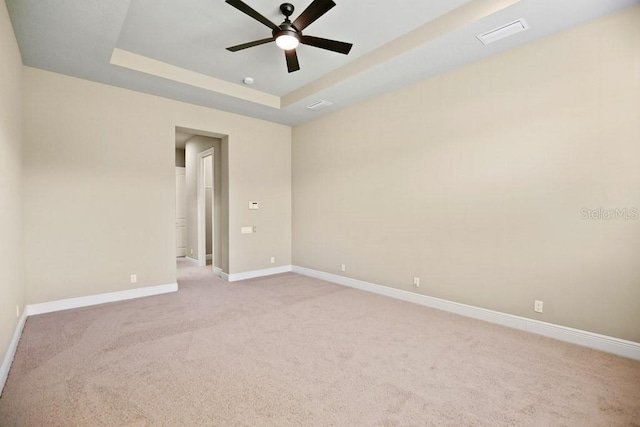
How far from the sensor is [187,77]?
4.18m

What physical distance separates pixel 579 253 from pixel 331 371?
2621 mm

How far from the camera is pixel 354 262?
514 cm

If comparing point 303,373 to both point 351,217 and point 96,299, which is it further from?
point 96,299

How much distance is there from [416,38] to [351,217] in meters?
2.80

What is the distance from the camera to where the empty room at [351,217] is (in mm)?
2242

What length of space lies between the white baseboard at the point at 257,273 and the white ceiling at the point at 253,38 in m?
3.09

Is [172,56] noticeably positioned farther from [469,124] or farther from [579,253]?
[579,253]

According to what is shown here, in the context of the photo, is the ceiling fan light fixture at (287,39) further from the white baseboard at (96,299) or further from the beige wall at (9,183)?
the white baseboard at (96,299)

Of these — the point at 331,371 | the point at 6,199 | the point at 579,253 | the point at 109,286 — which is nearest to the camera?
the point at 331,371

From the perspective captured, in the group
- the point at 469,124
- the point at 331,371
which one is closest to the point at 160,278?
the point at 331,371

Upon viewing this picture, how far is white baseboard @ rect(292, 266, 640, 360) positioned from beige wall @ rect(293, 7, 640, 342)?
70 mm

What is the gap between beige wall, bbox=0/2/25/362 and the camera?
97.1 inches

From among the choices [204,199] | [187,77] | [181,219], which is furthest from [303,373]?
[181,219]

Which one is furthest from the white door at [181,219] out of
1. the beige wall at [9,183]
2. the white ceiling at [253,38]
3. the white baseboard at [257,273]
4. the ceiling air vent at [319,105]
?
the beige wall at [9,183]
